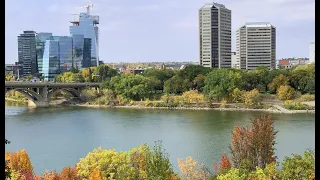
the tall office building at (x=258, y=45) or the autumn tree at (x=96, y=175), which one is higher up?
the tall office building at (x=258, y=45)

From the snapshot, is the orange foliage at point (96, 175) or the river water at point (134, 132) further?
the river water at point (134, 132)

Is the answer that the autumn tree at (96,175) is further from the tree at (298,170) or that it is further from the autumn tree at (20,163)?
the tree at (298,170)

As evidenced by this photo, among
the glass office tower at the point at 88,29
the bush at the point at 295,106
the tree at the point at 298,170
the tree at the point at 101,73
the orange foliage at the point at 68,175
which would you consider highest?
the glass office tower at the point at 88,29

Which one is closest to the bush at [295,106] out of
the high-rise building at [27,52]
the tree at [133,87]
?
the tree at [133,87]

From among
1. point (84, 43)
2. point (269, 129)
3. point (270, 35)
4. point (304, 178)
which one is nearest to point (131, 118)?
point (269, 129)

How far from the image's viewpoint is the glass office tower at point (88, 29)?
33500 millimetres

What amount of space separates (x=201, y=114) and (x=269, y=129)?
26.4 ft

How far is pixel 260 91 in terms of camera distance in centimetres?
1544

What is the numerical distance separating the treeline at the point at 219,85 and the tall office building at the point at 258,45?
1268 centimetres

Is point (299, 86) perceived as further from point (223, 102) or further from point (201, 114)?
point (201, 114)

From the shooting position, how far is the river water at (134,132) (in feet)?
22.2

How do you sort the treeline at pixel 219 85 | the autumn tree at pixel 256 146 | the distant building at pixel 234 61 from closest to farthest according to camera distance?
the autumn tree at pixel 256 146 < the treeline at pixel 219 85 < the distant building at pixel 234 61

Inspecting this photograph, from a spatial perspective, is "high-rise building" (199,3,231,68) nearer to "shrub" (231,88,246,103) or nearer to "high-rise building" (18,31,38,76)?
"high-rise building" (18,31,38,76)

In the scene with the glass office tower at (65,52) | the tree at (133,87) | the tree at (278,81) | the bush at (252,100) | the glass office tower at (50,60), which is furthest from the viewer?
the glass office tower at (65,52)
